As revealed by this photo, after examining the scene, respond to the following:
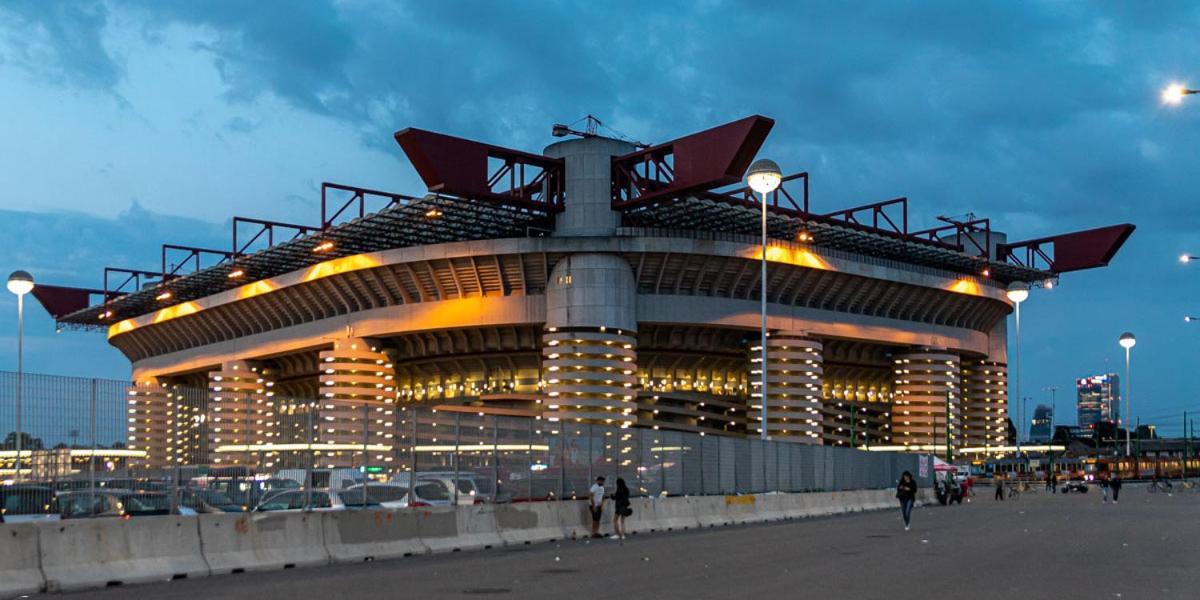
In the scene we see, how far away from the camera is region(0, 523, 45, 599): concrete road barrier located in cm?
1719

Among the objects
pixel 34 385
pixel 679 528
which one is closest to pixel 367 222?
pixel 679 528

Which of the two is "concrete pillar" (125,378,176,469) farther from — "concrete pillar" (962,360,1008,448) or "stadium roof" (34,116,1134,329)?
"concrete pillar" (962,360,1008,448)

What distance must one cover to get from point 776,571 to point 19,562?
33.8 feet

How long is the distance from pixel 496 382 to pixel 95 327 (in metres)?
43.8

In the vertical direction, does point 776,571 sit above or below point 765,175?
below

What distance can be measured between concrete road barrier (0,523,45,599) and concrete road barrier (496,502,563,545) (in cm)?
1162

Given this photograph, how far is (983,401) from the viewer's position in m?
104

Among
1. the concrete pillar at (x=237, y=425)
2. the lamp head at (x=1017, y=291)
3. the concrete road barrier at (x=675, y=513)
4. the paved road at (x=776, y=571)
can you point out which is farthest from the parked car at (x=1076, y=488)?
the concrete pillar at (x=237, y=425)

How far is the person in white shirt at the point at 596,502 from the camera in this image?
30812mm

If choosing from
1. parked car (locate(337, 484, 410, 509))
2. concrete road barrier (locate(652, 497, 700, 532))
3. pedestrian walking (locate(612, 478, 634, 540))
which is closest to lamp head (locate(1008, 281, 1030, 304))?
concrete road barrier (locate(652, 497, 700, 532))

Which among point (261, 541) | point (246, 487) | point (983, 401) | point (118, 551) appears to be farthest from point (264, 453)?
point (983, 401)

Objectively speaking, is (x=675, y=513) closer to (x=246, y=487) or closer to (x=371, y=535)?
(x=371, y=535)

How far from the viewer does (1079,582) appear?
60.7ft

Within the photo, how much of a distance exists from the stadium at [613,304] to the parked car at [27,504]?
4385cm
